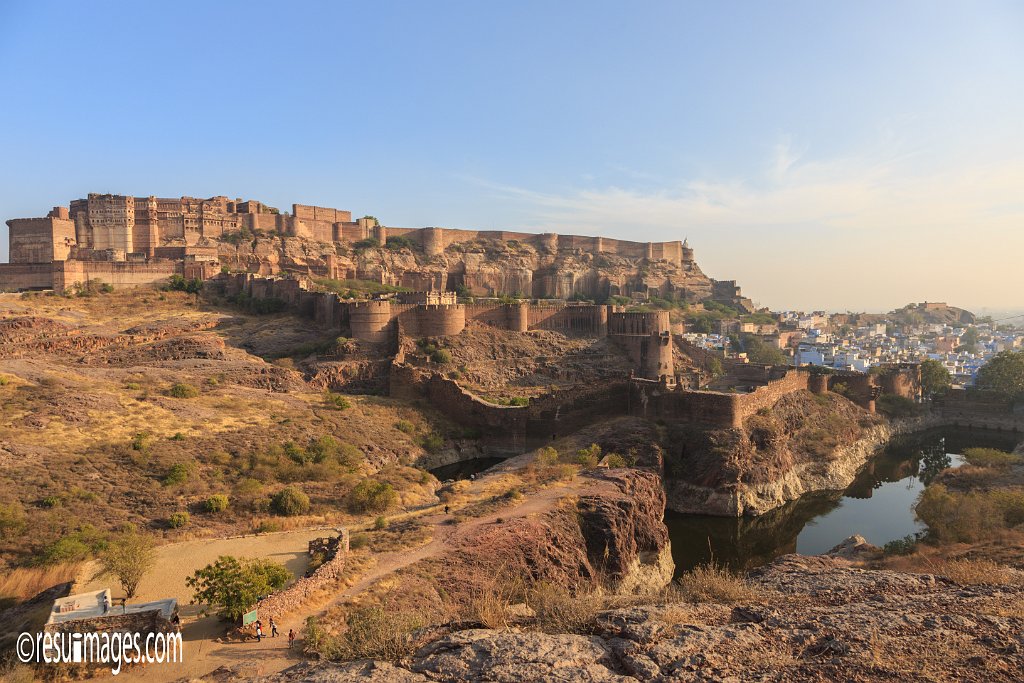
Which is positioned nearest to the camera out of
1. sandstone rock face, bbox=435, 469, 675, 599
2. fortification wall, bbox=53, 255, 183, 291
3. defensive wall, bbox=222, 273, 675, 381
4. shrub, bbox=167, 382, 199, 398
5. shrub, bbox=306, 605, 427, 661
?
shrub, bbox=306, 605, 427, 661

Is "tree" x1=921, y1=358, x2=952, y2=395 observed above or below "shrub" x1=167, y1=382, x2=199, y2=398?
below

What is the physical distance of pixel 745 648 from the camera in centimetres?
552

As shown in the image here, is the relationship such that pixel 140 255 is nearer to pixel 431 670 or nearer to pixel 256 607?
pixel 256 607

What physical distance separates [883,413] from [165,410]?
1534 inches

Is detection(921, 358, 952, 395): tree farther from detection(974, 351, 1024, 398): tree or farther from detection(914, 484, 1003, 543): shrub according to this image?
detection(914, 484, 1003, 543): shrub

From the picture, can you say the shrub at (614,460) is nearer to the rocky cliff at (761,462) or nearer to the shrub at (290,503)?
the rocky cliff at (761,462)

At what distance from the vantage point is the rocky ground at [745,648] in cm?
496

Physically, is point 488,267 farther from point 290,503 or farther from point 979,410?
point 290,503

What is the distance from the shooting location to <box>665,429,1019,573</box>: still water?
2073cm

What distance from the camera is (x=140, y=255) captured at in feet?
157

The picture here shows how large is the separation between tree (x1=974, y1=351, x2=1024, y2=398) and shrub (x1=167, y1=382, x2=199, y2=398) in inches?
1938

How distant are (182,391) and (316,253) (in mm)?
35281

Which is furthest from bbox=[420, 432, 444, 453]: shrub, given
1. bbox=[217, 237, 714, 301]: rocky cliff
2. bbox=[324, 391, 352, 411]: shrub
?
bbox=[217, 237, 714, 301]: rocky cliff

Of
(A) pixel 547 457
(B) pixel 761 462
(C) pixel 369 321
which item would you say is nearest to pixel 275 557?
(A) pixel 547 457
